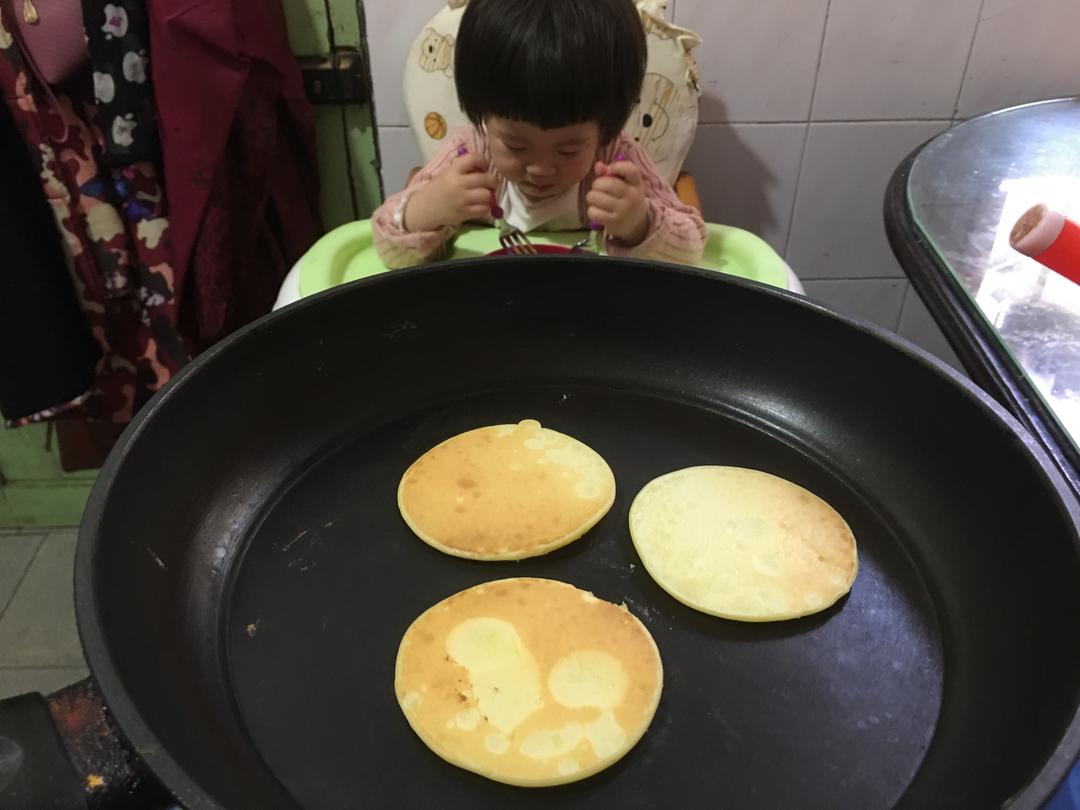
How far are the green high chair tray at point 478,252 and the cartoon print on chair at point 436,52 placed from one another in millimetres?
226

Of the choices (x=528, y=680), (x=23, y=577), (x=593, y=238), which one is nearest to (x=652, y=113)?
(x=593, y=238)

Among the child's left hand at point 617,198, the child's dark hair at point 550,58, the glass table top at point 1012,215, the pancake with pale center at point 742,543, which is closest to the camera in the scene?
the pancake with pale center at point 742,543

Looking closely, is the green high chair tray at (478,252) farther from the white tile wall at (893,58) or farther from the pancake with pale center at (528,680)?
the pancake with pale center at (528,680)

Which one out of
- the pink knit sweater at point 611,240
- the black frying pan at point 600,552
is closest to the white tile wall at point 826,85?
the pink knit sweater at point 611,240

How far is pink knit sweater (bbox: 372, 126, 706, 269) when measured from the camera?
3.22 feet

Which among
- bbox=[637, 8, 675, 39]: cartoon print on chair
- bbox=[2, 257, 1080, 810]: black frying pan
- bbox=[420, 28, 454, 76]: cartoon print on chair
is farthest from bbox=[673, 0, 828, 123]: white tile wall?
bbox=[2, 257, 1080, 810]: black frying pan

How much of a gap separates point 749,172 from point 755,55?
0.62 feet

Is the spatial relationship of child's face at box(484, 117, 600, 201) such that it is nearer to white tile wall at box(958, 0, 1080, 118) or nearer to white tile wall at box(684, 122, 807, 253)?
white tile wall at box(684, 122, 807, 253)

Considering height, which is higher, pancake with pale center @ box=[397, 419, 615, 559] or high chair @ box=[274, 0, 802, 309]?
high chair @ box=[274, 0, 802, 309]

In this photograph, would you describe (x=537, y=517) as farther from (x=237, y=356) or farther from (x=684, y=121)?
(x=684, y=121)

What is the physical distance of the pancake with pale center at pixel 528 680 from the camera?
50 cm

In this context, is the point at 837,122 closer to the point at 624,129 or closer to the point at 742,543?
the point at 624,129

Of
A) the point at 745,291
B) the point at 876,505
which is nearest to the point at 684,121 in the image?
the point at 745,291

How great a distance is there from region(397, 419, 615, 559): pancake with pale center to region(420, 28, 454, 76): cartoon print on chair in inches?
23.8
